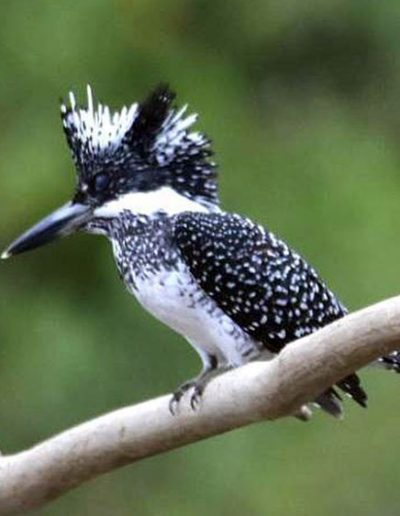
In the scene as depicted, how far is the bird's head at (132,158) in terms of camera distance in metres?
4.18

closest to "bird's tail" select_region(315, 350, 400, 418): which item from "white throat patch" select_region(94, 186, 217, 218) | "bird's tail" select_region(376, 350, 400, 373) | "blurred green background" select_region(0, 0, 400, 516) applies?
"bird's tail" select_region(376, 350, 400, 373)

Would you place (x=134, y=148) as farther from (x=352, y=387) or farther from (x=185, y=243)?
(x=352, y=387)

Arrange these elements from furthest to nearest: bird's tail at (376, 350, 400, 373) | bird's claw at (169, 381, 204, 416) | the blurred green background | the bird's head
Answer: the blurred green background < the bird's head < bird's tail at (376, 350, 400, 373) < bird's claw at (169, 381, 204, 416)

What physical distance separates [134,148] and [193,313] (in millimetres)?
330

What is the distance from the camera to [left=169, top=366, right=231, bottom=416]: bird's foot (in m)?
3.69

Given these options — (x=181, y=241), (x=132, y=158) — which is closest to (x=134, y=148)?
(x=132, y=158)

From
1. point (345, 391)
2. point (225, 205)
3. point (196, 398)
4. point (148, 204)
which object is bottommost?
point (345, 391)

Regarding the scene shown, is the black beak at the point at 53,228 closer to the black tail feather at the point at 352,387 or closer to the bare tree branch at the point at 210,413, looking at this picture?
the bare tree branch at the point at 210,413

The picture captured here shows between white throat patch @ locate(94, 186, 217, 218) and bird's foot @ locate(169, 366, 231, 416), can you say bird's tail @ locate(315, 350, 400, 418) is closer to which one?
bird's foot @ locate(169, 366, 231, 416)

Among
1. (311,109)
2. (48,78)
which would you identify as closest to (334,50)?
(311,109)

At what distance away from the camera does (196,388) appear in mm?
3826

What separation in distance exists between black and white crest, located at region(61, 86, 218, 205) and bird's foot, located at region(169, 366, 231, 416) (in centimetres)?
36

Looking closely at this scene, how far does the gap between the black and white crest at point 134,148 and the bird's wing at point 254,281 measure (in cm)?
10

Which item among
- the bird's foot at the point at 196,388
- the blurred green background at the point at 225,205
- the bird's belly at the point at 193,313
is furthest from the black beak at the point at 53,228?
the blurred green background at the point at 225,205
